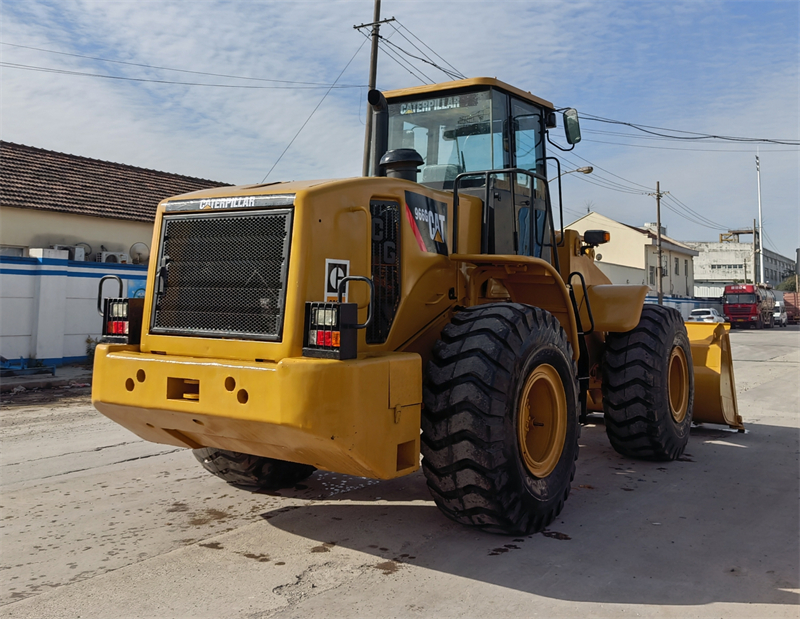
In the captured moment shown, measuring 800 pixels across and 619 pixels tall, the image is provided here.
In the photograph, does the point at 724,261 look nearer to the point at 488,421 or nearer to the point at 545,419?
the point at 545,419

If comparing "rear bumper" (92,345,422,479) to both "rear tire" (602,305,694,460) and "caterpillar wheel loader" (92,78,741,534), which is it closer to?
"caterpillar wheel loader" (92,78,741,534)

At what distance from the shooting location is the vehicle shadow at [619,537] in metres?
3.92

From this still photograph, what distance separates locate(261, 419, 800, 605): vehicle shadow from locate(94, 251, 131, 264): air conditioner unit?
14760mm

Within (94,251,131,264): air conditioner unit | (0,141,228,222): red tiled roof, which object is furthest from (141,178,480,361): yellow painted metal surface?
(0,141,228,222): red tiled roof

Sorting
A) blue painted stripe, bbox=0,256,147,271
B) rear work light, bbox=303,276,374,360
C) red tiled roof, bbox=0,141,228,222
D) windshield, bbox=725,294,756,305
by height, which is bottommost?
rear work light, bbox=303,276,374,360

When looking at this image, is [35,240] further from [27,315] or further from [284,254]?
[284,254]

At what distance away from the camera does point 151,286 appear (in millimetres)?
4734

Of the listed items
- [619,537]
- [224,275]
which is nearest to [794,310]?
[619,537]

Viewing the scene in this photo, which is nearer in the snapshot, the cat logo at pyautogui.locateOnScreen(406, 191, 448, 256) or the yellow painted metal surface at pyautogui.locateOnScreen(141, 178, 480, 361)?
the yellow painted metal surface at pyautogui.locateOnScreen(141, 178, 480, 361)

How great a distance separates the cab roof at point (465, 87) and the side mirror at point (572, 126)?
1.20 ft

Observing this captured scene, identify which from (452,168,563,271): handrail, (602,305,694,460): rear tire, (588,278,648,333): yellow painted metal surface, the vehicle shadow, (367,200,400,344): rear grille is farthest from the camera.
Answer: (588,278,648,333): yellow painted metal surface

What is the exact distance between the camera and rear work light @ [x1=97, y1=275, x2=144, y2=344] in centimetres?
478

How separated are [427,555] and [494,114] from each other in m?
3.43

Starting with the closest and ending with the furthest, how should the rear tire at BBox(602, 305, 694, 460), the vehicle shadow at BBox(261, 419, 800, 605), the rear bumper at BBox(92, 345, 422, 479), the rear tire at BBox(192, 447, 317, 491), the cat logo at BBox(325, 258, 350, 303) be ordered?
the rear bumper at BBox(92, 345, 422, 479) < the vehicle shadow at BBox(261, 419, 800, 605) < the cat logo at BBox(325, 258, 350, 303) < the rear tire at BBox(192, 447, 317, 491) < the rear tire at BBox(602, 305, 694, 460)
